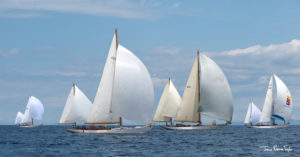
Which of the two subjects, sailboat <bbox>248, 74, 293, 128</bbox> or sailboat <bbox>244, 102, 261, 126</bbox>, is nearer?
sailboat <bbox>248, 74, 293, 128</bbox>

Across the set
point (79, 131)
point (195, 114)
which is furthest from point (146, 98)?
point (195, 114)

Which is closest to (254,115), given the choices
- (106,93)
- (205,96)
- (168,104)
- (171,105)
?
(171,105)

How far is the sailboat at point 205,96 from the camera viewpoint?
71.9 metres

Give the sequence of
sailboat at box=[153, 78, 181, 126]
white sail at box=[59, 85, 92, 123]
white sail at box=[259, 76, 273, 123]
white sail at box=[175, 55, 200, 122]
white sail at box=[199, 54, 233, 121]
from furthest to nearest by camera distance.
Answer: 1. white sail at box=[259, 76, 273, 123]
2. sailboat at box=[153, 78, 181, 126]
3. white sail at box=[59, 85, 92, 123]
4. white sail at box=[175, 55, 200, 122]
5. white sail at box=[199, 54, 233, 121]

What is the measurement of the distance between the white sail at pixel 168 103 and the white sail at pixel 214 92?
14.7 metres

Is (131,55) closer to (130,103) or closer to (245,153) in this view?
(130,103)

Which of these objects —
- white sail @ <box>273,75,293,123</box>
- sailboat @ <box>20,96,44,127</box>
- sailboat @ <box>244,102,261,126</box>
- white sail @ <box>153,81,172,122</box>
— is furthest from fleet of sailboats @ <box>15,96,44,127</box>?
white sail @ <box>273,75,293,123</box>

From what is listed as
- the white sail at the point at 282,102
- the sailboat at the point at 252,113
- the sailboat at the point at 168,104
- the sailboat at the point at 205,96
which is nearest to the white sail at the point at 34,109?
the sailboat at the point at 168,104

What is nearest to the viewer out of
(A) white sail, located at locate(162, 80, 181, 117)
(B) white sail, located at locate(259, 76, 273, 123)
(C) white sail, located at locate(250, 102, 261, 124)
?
(A) white sail, located at locate(162, 80, 181, 117)

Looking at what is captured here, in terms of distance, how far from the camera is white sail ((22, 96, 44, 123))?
126 metres

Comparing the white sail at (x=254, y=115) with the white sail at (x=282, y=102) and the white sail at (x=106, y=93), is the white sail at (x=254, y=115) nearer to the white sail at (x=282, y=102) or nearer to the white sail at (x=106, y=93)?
the white sail at (x=282, y=102)

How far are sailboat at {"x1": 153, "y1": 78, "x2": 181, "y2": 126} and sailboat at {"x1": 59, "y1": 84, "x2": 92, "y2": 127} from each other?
56.2 feet

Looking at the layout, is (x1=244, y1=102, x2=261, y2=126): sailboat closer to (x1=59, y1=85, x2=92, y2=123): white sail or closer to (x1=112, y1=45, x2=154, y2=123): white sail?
(x1=59, y1=85, x2=92, y2=123): white sail

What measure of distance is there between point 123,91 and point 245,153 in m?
19.8
